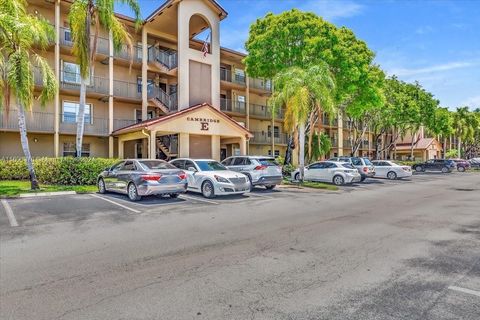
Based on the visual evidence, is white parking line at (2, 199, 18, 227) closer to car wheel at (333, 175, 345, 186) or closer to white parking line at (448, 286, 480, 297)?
white parking line at (448, 286, 480, 297)

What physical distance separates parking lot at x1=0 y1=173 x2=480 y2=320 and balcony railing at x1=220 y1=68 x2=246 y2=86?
23.0 metres

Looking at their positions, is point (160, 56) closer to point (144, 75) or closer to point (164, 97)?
point (144, 75)

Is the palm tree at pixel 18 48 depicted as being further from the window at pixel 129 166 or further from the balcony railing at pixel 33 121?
the balcony railing at pixel 33 121

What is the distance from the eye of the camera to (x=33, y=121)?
69.3ft

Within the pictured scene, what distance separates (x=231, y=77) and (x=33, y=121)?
1732cm

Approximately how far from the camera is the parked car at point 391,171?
87.4 feet

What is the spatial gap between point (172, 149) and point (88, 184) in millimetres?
7702

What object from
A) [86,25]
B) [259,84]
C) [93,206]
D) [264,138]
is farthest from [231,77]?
[93,206]

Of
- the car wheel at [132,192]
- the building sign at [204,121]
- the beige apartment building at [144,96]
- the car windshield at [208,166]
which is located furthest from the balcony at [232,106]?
the car wheel at [132,192]

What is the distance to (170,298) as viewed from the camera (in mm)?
4172

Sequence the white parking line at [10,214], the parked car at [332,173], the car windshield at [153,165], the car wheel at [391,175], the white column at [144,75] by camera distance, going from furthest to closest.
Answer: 1. the car wheel at [391,175]
2. the white column at [144,75]
3. the parked car at [332,173]
4. the car windshield at [153,165]
5. the white parking line at [10,214]

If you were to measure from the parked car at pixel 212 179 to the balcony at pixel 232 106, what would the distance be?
16.7m

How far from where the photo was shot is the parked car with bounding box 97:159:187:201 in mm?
11737

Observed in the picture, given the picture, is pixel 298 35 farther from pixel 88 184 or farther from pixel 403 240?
pixel 403 240
